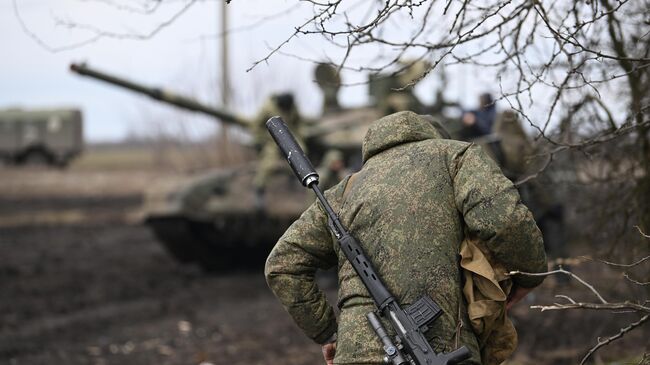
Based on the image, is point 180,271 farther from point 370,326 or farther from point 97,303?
point 370,326

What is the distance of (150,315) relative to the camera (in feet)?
34.0

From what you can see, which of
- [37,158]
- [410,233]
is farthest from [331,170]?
[37,158]

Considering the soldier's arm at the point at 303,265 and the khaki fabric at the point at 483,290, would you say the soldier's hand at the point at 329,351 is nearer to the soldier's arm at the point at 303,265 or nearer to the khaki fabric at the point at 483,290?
the soldier's arm at the point at 303,265

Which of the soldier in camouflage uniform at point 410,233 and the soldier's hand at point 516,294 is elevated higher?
the soldier in camouflage uniform at point 410,233

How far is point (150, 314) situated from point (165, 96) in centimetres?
281

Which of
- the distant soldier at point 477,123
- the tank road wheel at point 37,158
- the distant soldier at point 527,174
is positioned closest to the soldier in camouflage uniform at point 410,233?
the distant soldier at point 527,174

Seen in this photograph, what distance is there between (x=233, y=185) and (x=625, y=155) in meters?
7.53

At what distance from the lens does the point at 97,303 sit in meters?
11.1

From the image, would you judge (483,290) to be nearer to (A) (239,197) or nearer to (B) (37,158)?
(A) (239,197)

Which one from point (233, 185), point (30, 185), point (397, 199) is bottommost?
point (30, 185)

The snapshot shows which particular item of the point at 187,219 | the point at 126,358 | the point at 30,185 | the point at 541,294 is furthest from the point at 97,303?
the point at 30,185

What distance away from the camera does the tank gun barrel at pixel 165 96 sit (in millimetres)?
10562

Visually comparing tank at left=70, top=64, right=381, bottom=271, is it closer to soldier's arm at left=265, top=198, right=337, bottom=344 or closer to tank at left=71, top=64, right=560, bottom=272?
tank at left=71, top=64, right=560, bottom=272

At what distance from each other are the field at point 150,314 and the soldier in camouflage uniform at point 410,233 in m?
1.31
